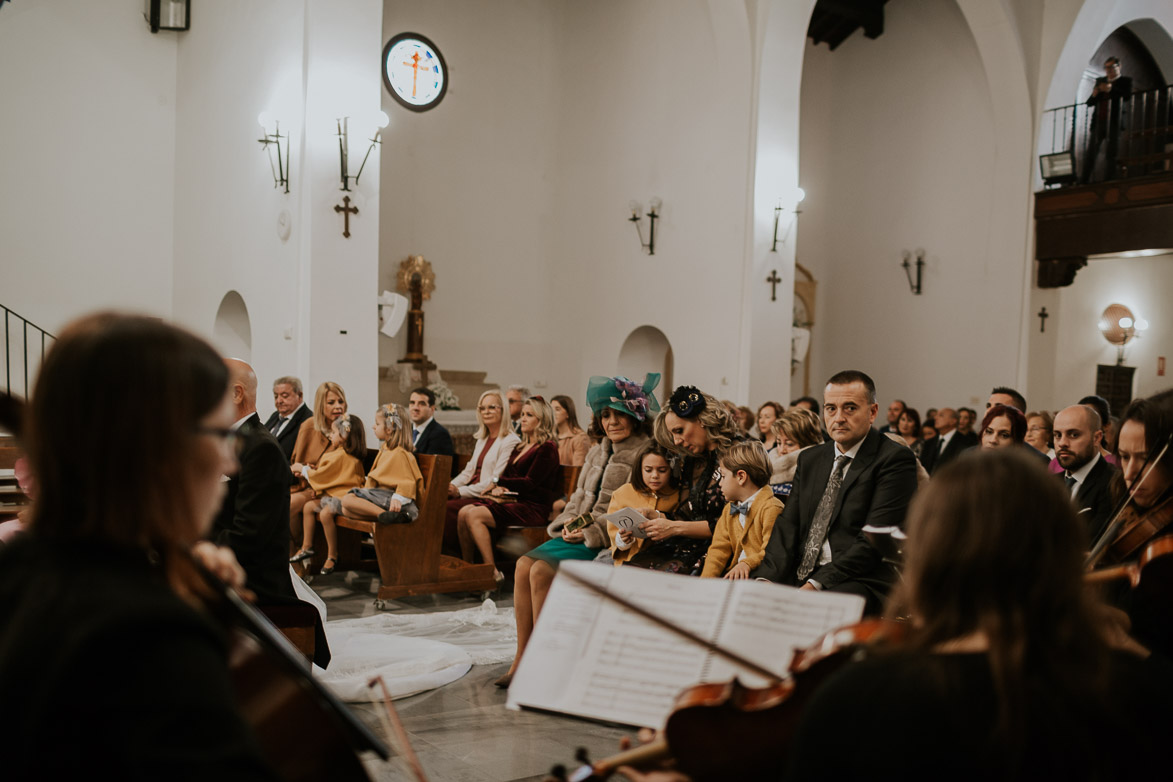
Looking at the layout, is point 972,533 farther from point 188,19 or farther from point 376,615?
point 188,19

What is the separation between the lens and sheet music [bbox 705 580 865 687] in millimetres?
1611

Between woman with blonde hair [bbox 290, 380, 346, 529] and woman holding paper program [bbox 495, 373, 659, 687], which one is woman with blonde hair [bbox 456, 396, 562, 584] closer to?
woman with blonde hair [bbox 290, 380, 346, 529]

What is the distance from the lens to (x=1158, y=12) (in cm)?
1326

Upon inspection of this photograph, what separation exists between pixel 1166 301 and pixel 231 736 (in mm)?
15732

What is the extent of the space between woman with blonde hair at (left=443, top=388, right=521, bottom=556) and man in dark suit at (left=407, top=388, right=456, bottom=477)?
0.20m

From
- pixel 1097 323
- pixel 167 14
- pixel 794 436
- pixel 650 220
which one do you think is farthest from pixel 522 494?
pixel 1097 323

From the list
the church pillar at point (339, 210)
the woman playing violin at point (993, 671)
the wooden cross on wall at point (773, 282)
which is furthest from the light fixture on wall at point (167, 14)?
the woman playing violin at point (993, 671)

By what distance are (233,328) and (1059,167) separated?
961cm

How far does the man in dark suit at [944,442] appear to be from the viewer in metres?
10.0

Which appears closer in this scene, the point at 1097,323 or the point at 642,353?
the point at 642,353

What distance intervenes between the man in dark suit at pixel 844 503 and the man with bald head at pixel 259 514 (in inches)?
70.1

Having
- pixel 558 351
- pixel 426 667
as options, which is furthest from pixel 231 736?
pixel 558 351

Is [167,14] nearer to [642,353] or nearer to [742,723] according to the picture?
[642,353]

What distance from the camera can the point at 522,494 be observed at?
6.24 m
